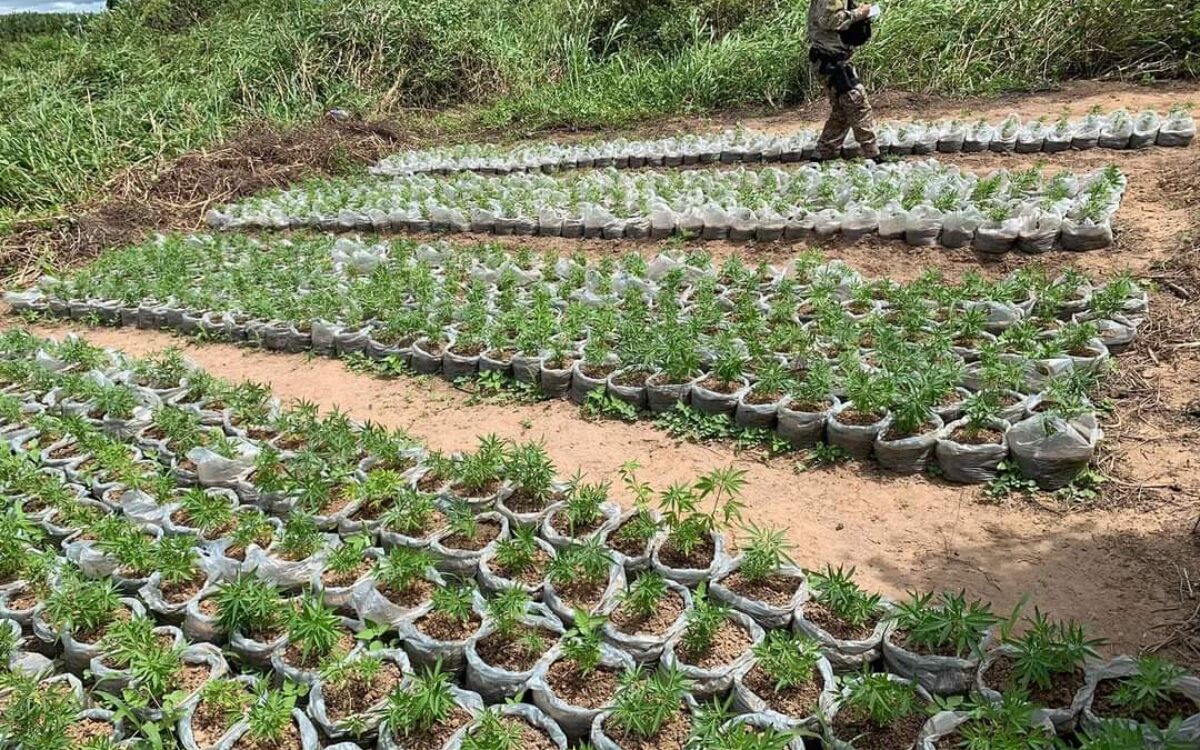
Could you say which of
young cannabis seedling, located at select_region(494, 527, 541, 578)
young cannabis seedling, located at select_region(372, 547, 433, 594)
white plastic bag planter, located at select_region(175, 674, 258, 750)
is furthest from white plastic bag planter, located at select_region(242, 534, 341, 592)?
young cannabis seedling, located at select_region(494, 527, 541, 578)

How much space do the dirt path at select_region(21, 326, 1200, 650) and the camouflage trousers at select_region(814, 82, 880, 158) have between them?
16.6ft

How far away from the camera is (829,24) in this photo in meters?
7.80

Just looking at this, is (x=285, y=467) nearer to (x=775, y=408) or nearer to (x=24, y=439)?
(x=24, y=439)

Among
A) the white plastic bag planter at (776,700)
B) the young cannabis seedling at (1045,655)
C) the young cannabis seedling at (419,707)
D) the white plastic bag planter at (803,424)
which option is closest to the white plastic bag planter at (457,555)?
the young cannabis seedling at (419,707)

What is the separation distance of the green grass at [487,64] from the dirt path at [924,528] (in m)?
8.23

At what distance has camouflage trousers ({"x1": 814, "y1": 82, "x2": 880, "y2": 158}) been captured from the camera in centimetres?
794

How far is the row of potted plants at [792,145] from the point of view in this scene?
7438mm

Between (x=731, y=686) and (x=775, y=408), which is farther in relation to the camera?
(x=775, y=408)

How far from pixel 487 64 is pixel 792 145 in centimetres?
786

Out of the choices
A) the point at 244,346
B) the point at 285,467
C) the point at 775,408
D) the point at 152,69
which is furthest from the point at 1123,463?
the point at 152,69

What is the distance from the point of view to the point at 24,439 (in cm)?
473

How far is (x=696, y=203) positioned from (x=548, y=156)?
363 cm

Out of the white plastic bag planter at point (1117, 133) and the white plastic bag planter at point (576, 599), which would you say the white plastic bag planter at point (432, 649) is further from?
the white plastic bag planter at point (1117, 133)

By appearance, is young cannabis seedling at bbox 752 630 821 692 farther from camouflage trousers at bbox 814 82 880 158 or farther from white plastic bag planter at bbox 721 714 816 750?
camouflage trousers at bbox 814 82 880 158
